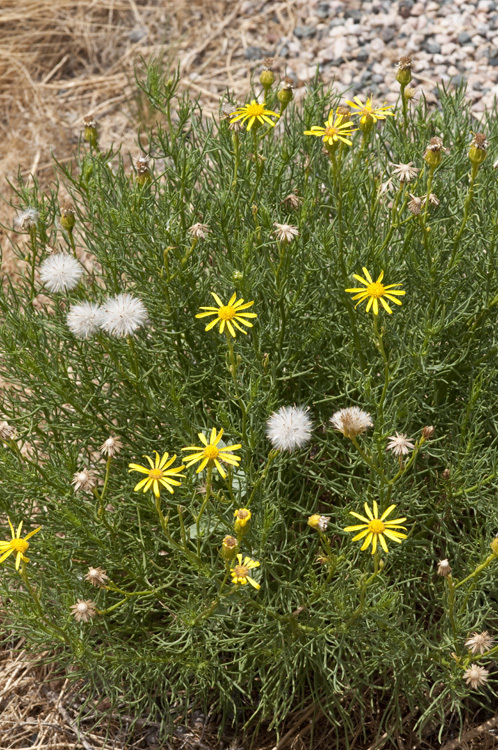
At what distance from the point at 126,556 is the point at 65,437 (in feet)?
1.60

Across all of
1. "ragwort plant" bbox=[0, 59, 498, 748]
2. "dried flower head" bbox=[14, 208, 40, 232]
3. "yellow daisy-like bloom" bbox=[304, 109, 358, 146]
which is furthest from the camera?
"dried flower head" bbox=[14, 208, 40, 232]

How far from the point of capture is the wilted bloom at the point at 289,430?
2377 mm

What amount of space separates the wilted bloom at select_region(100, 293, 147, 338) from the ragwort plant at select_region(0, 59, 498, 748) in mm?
10

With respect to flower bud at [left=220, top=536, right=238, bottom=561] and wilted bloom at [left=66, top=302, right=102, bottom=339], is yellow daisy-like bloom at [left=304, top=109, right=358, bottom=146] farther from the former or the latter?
flower bud at [left=220, top=536, right=238, bottom=561]

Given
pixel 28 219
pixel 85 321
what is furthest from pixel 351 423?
pixel 28 219

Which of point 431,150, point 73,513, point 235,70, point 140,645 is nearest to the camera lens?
point 431,150

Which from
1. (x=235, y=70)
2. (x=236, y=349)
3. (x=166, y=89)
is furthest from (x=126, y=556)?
(x=235, y=70)

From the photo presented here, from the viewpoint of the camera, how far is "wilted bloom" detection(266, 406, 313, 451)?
7.80ft

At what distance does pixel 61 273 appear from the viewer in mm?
2742

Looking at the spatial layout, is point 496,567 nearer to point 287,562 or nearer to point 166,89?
point 287,562

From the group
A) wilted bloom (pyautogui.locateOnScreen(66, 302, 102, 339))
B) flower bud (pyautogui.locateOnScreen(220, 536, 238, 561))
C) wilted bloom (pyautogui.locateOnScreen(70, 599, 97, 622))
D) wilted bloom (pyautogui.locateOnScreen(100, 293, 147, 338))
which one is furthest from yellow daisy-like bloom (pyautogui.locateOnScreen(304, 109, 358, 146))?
wilted bloom (pyautogui.locateOnScreen(70, 599, 97, 622))

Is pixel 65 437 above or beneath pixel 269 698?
above

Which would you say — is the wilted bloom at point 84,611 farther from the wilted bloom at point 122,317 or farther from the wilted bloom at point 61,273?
the wilted bloom at point 61,273

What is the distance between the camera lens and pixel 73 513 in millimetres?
2680
